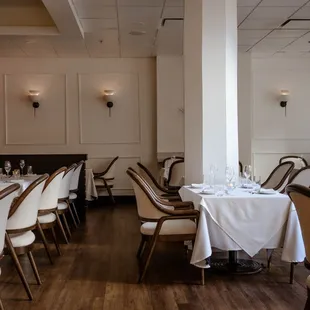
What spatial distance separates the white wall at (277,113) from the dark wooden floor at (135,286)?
4.96m

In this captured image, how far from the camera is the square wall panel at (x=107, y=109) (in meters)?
9.02

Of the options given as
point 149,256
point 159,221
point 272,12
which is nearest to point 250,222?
point 159,221

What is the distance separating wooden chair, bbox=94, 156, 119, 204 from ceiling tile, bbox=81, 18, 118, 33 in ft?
9.20

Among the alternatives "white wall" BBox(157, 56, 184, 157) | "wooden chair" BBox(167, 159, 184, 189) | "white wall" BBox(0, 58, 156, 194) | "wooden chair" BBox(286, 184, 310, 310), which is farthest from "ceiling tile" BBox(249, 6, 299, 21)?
"wooden chair" BBox(286, 184, 310, 310)

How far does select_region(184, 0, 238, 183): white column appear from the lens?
15.0 feet

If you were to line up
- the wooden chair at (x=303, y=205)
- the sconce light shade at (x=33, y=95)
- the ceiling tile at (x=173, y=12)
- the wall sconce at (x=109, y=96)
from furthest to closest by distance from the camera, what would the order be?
the wall sconce at (x=109, y=96) < the sconce light shade at (x=33, y=95) < the ceiling tile at (x=173, y=12) < the wooden chair at (x=303, y=205)

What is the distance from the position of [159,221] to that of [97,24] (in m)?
4.00

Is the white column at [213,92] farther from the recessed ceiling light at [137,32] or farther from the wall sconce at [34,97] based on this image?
the wall sconce at [34,97]

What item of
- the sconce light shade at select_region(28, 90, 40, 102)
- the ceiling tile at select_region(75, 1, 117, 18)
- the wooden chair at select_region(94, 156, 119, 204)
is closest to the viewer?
the ceiling tile at select_region(75, 1, 117, 18)

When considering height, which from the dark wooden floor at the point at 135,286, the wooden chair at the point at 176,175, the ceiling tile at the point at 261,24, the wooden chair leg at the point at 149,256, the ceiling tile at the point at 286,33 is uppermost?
the ceiling tile at the point at 261,24

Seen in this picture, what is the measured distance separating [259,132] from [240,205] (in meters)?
A: 5.90

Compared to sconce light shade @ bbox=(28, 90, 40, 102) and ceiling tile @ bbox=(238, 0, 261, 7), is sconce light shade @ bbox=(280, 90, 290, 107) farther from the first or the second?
sconce light shade @ bbox=(28, 90, 40, 102)

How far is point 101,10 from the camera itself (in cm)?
601

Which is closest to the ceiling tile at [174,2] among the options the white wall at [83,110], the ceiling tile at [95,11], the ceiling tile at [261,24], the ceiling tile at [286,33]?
the ceiling tile at [95,11]
